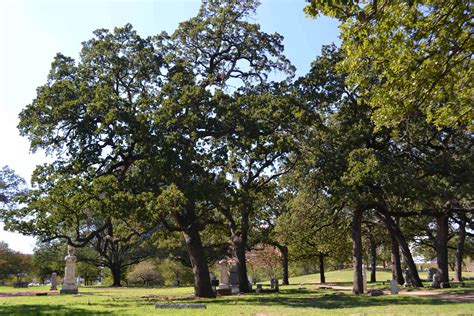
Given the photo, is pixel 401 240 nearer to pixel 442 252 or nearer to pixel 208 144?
pixel 442 252

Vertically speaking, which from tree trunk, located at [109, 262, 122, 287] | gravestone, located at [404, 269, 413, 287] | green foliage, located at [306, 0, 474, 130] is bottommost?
tree trunk, located at [109, 262, 122, 287]

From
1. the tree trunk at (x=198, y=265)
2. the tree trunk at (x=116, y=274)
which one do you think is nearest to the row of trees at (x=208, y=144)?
the tree trunk at (x=198, y=265)

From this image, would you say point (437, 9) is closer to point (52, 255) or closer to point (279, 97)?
point (279, 97)

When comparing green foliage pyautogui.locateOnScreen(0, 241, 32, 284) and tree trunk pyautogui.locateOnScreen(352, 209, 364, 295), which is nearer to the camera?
tree trunk pyautogui.locateOnScreen(352, 209, 364, 295)

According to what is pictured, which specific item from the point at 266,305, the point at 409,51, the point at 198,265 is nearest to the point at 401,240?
the point at 198,265

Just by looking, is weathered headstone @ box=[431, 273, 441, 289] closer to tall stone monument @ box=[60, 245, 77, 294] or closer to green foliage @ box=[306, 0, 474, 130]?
green foliage @ box=[306, 0, 474, 130]

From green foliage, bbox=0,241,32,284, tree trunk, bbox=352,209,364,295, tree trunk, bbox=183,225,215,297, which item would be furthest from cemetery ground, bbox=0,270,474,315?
green foliage, bbox=0,241,32,284

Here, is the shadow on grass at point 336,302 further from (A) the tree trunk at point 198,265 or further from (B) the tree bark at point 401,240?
(B) the tree bark at point 401,240

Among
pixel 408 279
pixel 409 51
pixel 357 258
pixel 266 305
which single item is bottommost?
pixel 408 279

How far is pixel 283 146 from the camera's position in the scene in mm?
18625

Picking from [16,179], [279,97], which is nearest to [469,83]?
[279,97]

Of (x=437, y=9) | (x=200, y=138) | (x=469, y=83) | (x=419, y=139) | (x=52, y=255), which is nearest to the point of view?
(x=437, y=9)

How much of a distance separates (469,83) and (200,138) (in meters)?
12.4

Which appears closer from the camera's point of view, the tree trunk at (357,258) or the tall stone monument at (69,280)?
the tree trunk at (357,258)
